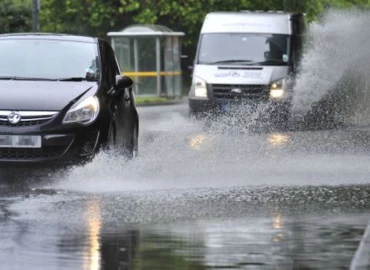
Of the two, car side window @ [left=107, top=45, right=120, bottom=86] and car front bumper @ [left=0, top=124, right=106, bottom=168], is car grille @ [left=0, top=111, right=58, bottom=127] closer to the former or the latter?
car front bumper @ [left=0, top=124, right=106, bottom=168]

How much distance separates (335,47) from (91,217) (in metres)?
20.3

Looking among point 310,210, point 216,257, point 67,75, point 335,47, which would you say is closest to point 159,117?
point 335,47

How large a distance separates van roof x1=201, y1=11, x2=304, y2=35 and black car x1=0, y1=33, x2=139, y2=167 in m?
10.1

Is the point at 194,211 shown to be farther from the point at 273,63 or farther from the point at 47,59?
the point at 273,63

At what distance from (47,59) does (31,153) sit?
1780mm

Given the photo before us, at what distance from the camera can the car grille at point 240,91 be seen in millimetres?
22531

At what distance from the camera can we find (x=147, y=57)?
37.6 meters

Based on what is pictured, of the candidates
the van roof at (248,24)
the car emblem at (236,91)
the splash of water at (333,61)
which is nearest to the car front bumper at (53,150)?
the car emblem at (236,91)

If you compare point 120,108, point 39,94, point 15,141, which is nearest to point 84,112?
point 39,94

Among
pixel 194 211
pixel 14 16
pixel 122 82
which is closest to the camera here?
pixel 194 211

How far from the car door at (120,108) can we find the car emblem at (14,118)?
143 cm

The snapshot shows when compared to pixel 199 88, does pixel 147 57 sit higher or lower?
lower

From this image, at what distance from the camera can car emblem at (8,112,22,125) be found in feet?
38.3

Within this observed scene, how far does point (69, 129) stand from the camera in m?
11.8
